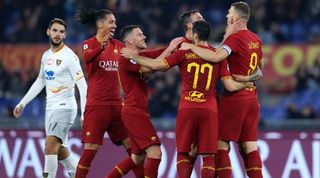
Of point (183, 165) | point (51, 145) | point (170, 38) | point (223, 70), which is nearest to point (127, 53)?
point (223, 70)

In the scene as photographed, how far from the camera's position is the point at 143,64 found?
12.4 metres

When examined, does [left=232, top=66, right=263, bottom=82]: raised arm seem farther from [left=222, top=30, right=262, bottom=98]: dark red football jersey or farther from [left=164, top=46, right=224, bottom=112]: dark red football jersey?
[left=164, top=46, right=224, bottom=112]: dark red football jersey

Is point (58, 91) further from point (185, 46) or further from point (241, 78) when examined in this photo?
point (241, 78)

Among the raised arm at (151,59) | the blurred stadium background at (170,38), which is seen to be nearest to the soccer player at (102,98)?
the raised arm at (151,59)

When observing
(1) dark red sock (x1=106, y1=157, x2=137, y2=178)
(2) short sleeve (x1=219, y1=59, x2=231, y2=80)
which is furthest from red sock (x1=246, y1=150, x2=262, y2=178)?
(1) dark red sock (x1=106, y1=157, x2=137, y2=178)

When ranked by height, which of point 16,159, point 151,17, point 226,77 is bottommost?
point 16,159

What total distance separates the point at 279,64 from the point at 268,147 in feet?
18.3

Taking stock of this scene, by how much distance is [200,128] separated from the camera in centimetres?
1238

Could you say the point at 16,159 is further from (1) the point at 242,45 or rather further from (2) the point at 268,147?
(1) the point at 242,45

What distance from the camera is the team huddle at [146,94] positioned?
12.4m

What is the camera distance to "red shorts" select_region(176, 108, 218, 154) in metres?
12.3

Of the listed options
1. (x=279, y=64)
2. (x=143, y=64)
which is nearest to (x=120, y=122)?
(x=143, y=64)

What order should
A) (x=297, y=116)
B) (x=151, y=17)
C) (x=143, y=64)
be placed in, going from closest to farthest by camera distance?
(x=143, y=64) → (x=297, y=116) → (x=151, y=17)

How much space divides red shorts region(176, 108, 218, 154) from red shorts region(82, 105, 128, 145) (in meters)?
1.31
